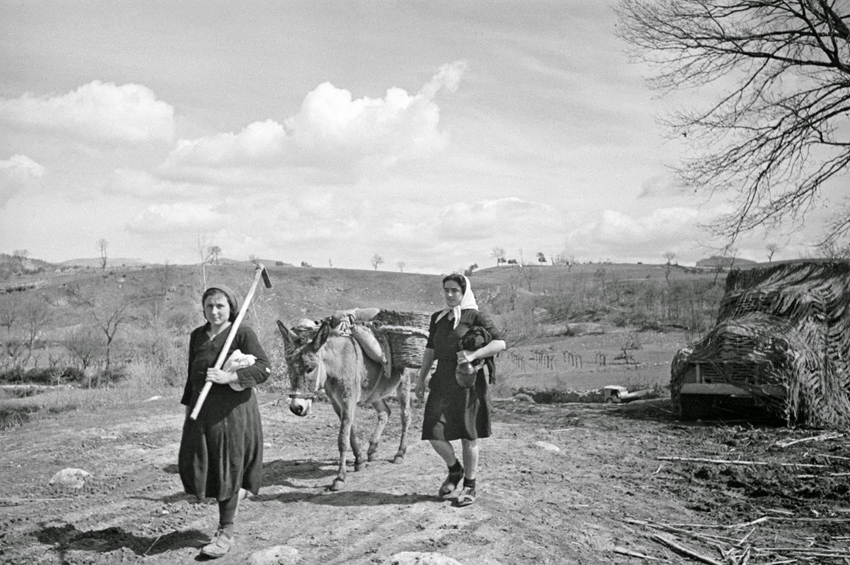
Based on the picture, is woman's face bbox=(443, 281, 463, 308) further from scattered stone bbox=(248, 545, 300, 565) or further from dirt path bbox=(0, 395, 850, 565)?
scattered stone bbox=(248, 545, 300, 565)

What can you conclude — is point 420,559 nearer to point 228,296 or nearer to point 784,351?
point 228,296

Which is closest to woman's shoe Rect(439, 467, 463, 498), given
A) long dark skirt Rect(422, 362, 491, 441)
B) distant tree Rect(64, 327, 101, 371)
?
long dark skirt Rect(422, 362, 491, 441)

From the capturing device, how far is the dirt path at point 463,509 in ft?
19.0

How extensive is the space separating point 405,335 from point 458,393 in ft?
7.06

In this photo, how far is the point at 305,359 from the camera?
23.7ft

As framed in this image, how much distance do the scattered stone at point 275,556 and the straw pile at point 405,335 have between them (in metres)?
3.29

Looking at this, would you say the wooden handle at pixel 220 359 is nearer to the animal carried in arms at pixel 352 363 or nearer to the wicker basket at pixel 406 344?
the animal carried in arms at pixel 352 363

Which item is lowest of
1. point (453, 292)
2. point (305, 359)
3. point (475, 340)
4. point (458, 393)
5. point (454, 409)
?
point (454, 409)

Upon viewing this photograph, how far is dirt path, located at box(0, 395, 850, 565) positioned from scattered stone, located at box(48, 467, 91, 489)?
0.14m

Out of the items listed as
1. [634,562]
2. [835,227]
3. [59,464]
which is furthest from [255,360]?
[835,227]

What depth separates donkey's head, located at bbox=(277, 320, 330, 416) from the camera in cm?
718

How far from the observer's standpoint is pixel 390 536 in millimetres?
5930

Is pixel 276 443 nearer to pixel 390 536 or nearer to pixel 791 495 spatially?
pixel 390 536

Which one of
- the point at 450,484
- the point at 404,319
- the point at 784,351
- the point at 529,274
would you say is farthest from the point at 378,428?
the point at 529,274
